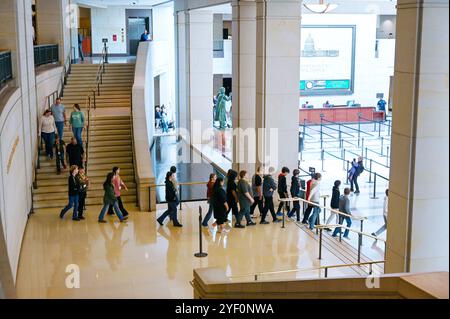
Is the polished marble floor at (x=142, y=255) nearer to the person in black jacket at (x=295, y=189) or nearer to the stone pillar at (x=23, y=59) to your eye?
the person in black jacket at (x=295, y=189)

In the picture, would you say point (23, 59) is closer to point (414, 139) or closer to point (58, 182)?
point (58, 182)

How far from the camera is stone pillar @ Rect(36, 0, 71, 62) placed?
80.1ft

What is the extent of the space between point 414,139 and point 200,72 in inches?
684

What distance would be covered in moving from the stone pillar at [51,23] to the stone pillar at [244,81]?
9.41 m

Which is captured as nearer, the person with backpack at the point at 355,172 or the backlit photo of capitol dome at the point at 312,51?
the person with backpack at the point at 355,172

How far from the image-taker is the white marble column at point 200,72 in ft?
83.0

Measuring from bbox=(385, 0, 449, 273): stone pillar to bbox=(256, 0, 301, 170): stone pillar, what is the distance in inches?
251

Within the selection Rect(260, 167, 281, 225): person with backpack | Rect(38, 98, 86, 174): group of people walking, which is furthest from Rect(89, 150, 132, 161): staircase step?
Rect(260, 167, 281, 225): person with backpack

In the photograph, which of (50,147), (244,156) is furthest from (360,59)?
(50,147)

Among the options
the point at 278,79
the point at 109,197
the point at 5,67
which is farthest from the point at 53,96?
the point at 278,79

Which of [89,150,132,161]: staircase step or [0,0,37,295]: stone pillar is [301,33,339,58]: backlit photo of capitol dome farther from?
[0,0,37,295]: stone pillar

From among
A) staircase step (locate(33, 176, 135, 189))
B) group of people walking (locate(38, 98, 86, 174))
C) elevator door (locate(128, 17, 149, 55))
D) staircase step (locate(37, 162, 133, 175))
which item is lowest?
staircase step (locate(33, 176, 135, 189))

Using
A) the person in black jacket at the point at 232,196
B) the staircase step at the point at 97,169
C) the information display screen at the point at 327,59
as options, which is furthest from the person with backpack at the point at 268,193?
the information display screen at the point at 327,59

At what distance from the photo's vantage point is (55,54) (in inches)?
957
